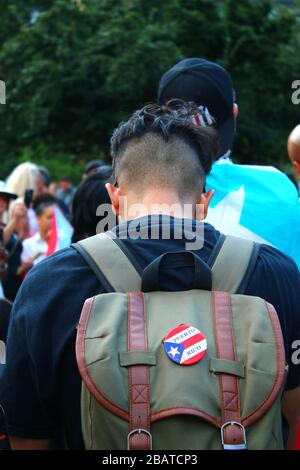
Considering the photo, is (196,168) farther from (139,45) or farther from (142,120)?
(139,45)

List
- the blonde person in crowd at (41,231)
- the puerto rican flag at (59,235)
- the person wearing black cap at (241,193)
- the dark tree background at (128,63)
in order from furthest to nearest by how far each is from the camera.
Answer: the dark tree background at (128,63)
the blonde person in crowd at (41,231)
the puerto rican flag at (59,235)
the person wearing black cap at (241,193)

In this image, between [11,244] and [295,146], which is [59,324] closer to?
[295,146]

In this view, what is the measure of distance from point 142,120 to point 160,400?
0.83 metres


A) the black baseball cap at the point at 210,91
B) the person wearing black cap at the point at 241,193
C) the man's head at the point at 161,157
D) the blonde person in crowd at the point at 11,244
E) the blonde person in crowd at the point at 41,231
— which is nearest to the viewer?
the man's head at the point at 161,157

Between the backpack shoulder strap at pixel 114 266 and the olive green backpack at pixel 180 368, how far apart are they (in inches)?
0.9

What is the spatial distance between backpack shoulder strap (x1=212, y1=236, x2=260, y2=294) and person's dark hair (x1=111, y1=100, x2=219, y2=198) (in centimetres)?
24

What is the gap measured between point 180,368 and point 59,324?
33 centimetres

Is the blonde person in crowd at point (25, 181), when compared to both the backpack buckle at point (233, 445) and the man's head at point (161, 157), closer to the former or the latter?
the man's head at point (161, 157)

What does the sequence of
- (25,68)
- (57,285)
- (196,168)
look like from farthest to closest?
(25,68)
(196,168)
(57,285)

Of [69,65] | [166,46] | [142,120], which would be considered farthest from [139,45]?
[142,120]

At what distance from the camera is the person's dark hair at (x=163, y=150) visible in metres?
2.21

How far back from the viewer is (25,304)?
2033 millimetres

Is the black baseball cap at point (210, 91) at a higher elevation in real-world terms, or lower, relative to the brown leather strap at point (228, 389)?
higher

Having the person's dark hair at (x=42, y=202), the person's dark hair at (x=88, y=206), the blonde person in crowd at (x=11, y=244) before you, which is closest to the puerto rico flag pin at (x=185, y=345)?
the person's dark hair at (x=88, y=206)
